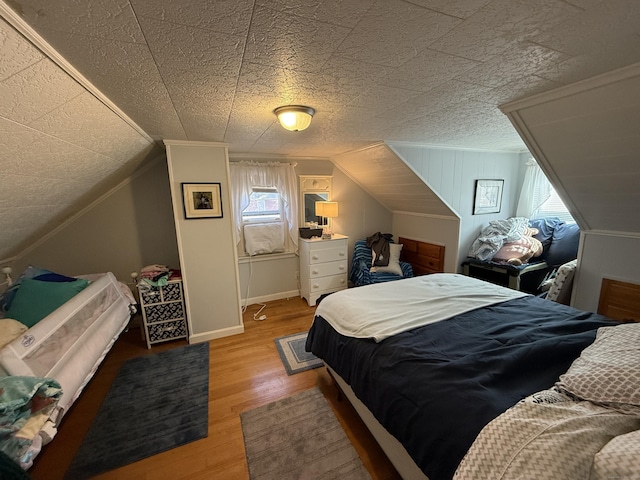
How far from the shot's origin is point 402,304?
1.85 metres

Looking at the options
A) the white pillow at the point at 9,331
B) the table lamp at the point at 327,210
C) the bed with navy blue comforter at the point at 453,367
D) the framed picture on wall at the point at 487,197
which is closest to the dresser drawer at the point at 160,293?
the white pillow at the point at 9,331

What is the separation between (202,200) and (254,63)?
5.77ft

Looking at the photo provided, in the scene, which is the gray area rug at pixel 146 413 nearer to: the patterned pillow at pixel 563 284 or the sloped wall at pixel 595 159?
the sloped wall at pixel 595 159

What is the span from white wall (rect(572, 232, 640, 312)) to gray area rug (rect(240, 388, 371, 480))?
98.7 inches

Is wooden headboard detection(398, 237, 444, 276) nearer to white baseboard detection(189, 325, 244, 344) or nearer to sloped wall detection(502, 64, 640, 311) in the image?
sloped wall detection(502, 64, 640, 311)

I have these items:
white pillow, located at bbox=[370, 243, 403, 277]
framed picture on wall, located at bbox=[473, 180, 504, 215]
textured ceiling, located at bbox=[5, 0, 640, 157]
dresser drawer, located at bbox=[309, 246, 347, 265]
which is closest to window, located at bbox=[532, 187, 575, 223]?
framed picture on wall, located at bbox=[473, 180, 504, 215]

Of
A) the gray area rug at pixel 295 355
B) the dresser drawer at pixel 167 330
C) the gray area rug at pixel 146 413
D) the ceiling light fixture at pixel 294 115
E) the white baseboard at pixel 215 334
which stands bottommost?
the gray area rug at pixel 146 413

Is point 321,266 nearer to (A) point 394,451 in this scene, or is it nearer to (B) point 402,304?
(B) point 402,304

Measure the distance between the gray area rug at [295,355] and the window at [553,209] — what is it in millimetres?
3458

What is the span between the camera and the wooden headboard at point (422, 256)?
3537 mm

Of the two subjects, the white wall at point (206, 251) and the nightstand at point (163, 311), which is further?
the nightstand at point (163, 311)

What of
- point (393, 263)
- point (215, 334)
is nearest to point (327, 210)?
point (393, 263)

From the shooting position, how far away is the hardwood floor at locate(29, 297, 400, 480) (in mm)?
1459

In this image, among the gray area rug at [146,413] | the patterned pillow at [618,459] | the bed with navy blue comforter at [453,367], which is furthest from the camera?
the gray area rug at [146,413]
